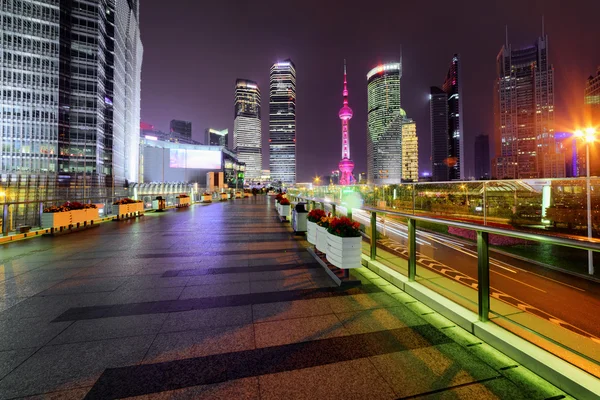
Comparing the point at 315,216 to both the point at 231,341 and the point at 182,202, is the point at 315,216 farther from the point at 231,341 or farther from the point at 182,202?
the point at 182,202

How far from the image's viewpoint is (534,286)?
24.4 ft

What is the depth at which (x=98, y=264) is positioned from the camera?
7.05 m

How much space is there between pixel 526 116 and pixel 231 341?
213 metres

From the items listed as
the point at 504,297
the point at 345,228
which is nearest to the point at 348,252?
the point at 345,228

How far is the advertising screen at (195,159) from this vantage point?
9519 centimetres

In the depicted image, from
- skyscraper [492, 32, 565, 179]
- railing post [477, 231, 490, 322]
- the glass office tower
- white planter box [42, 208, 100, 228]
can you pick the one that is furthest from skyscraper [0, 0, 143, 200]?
skyscraper [492, 32, 565, 179]

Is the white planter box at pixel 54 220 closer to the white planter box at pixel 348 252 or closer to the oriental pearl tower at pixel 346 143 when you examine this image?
the white planter box at pixel 348 252

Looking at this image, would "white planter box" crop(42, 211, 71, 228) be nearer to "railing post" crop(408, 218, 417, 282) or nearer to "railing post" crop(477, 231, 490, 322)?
"railing post" crop(408, 218, 417, 282)

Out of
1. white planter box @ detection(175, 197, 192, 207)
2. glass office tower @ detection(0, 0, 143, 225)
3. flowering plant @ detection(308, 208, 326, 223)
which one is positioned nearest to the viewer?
flowering plant @ detection(308, 208, 326, 223)

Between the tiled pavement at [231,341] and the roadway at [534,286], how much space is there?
9.47ft

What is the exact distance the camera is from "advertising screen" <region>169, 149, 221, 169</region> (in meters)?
95.2

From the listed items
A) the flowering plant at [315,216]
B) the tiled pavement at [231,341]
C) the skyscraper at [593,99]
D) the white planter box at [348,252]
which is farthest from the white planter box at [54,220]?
the skyscraper at [593,99]

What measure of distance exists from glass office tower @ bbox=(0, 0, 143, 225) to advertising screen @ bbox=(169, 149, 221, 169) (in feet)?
88.1

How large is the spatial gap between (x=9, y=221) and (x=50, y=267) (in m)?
7.58
